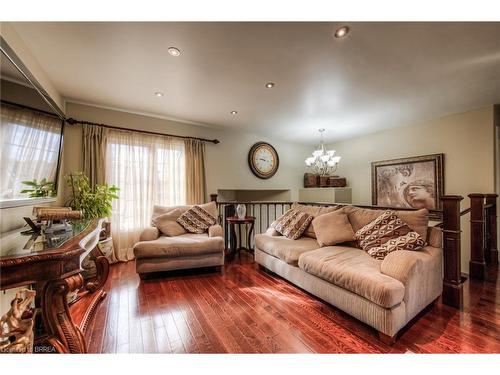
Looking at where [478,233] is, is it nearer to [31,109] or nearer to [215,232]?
[215,232]

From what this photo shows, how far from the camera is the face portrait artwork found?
3.68m

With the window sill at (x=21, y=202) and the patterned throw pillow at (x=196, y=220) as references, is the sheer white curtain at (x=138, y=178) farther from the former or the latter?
the window sill at (x=21, y=202)

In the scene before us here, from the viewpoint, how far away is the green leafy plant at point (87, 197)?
2.66m

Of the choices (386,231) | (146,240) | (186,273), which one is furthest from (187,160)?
(386,231)

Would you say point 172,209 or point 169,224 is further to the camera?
point 172,209

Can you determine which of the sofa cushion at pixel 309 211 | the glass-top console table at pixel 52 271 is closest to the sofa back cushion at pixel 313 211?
the sofa cushion at pixel 309 211

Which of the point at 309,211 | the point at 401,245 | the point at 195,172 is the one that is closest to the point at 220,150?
the point at 195,172

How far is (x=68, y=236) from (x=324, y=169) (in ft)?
16.5

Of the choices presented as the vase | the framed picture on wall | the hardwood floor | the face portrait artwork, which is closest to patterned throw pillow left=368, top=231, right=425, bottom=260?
the hardwood floor

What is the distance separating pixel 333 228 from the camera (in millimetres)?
2371

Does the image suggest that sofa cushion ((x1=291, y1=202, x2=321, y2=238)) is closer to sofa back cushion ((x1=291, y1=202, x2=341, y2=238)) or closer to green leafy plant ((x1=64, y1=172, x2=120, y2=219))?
sofa back cushion ((x1=291, y1=202, x2=341, y2=238))

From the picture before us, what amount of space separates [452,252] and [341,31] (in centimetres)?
231

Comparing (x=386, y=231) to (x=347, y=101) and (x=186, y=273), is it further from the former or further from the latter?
(x=186, y=273)

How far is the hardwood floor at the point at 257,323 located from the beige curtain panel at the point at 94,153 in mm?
1646
